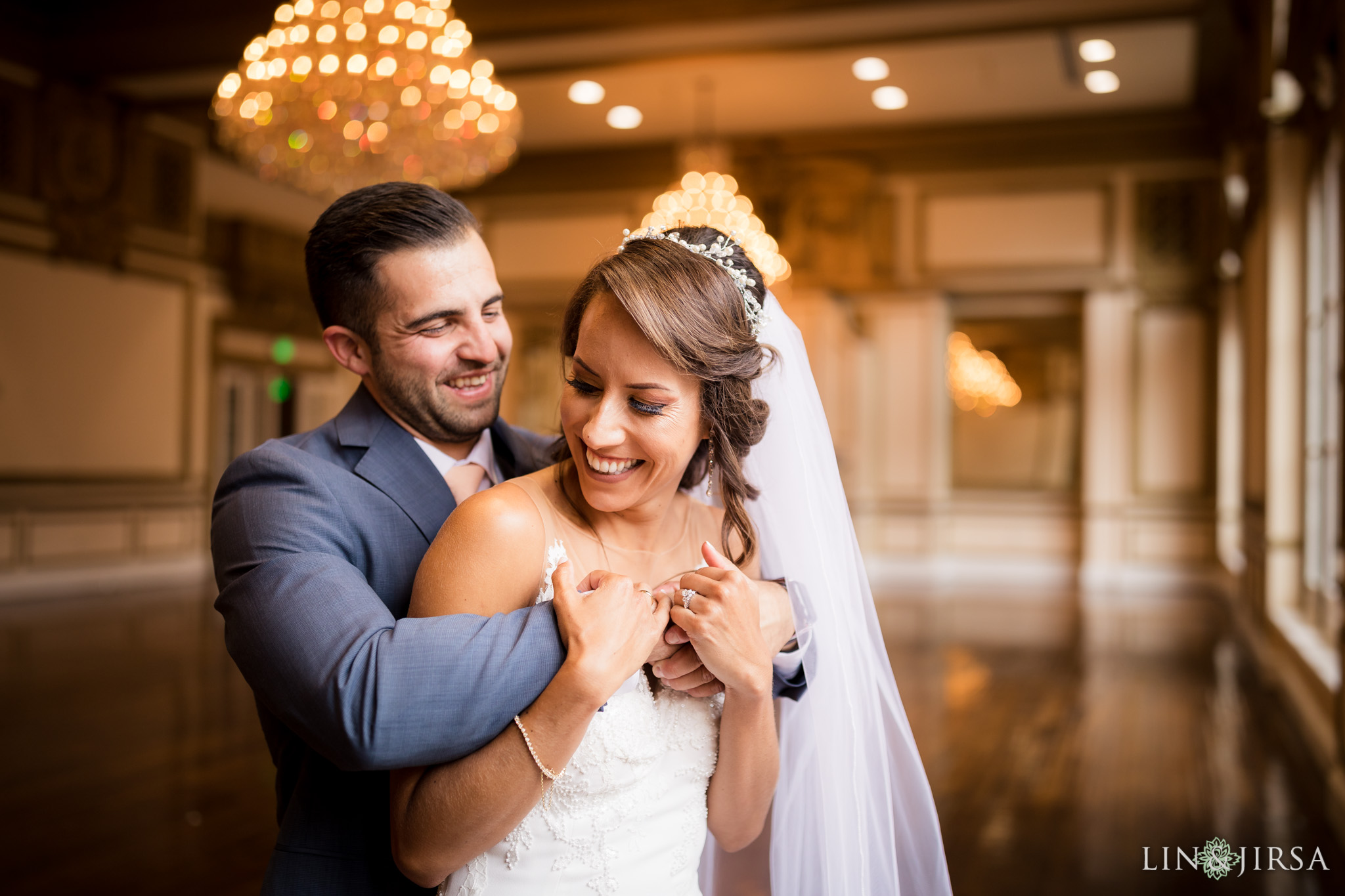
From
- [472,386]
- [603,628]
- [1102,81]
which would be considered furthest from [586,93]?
[603,628]

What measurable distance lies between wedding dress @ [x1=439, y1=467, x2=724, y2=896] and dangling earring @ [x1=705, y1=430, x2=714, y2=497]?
151 mm

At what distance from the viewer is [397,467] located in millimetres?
1370

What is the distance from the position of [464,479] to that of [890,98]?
9.82 metres

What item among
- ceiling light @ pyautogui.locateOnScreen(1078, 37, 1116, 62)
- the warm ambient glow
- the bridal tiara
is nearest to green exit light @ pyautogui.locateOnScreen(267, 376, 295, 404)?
the warm ambient glow

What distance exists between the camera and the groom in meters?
1.04

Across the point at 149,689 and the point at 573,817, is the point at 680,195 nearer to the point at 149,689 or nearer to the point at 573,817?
the point at 149,689

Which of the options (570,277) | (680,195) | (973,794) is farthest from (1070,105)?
(973,794)

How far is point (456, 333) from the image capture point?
144 cm

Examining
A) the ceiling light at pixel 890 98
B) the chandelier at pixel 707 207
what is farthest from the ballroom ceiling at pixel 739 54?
the chandelier at pixel 707 207

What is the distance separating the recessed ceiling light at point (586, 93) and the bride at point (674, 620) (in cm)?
903

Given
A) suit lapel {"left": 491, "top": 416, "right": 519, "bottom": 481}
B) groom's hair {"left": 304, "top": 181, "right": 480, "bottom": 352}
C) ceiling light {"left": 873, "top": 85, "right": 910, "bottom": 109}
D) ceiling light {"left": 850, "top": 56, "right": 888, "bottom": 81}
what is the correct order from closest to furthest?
groom's hair {"left": 304, "top": 181, "right": 480, "bottom": 352} < suit lapel {"left": 491, "top": 416, "right": 519, "bottom": 481} < ceiling light {"left": 850, "top": 56, "right": 888, "bottom": 81} < ceiling light {"left": 873, "top": 85, "right": 910, "bottom": 109}

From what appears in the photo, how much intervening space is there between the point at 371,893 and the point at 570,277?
11.6m

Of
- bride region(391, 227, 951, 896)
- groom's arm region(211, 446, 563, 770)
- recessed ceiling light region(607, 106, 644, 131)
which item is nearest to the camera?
groom's arm region(211, 446, 563, 770)
